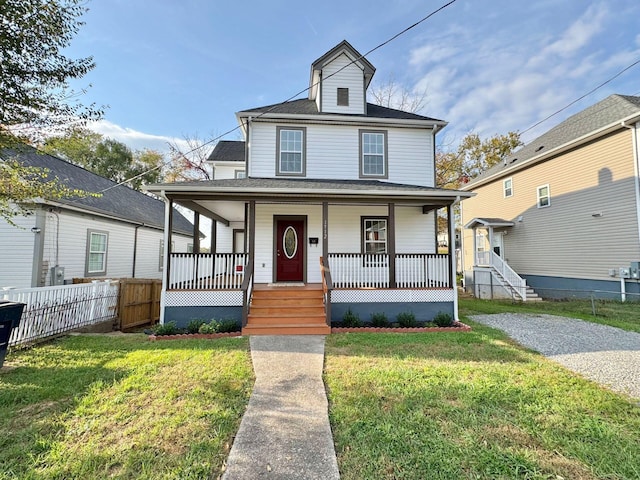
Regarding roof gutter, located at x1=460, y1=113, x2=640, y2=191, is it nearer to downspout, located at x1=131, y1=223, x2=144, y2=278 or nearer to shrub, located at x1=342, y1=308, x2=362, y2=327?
shrub, located at x1=342, y1=308, x2=362, y2=327

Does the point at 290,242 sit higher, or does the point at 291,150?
the point at 291,150

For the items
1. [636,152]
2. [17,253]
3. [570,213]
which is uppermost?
[636,152]

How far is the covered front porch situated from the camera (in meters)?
7.27

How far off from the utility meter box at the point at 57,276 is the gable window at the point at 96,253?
124cm

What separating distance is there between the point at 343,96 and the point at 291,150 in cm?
268

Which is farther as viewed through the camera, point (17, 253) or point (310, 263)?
point (310, 263)

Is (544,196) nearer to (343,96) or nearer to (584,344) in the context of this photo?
(584,344)

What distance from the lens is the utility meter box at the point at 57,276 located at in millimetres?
8617

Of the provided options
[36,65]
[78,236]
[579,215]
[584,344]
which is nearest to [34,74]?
[36,65]

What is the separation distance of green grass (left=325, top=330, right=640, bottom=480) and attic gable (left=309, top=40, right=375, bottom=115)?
8.12 m

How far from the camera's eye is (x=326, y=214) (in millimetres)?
7785

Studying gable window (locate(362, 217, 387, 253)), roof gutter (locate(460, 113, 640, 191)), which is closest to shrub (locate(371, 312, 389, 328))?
gable window (locate(362, 217, 387, 253))

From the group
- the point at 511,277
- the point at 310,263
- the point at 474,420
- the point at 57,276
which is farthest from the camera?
the point at 511,277

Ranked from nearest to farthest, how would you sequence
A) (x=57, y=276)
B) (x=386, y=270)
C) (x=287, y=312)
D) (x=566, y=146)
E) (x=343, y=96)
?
(x=287, y=312), (x=386, y=270), (x=57, y=276), (x=343, y=96), (x=566, y=146)
